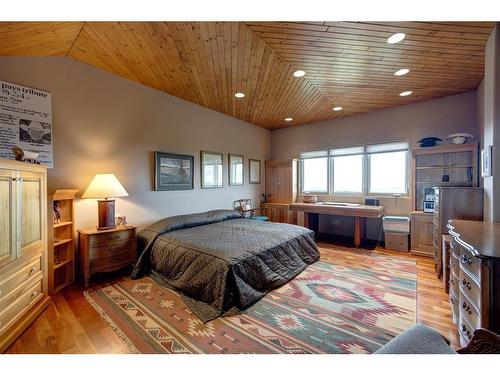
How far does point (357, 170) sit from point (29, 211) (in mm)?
5345

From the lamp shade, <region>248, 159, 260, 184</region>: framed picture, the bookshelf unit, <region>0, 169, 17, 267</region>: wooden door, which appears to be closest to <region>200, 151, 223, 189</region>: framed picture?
<region>248, 159, 260, 184</region>: framed picture

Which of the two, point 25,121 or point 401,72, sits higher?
point 401,72

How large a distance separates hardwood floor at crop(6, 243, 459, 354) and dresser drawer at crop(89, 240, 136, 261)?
0.36m

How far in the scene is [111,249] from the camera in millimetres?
2789

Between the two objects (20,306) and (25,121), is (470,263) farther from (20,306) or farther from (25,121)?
(25,121)

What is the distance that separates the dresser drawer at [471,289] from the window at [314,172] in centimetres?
385

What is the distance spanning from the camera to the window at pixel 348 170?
4.86 meters

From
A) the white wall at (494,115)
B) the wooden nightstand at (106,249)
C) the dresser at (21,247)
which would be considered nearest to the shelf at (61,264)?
the wooden nightstand at (106,249)

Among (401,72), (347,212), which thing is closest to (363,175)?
(347,212)

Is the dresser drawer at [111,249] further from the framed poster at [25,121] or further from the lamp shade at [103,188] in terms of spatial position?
the framed poster at [25,121]

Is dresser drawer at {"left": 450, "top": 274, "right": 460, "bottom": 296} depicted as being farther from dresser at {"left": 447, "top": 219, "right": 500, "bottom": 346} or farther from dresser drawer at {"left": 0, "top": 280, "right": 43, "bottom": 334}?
dresser drawer at {"left": 0, "top": 280, "right": 43, "bottom": 334}

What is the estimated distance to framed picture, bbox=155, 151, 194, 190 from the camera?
363 centimetres
